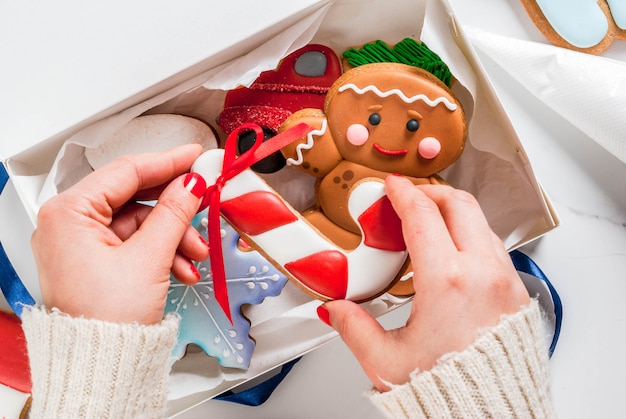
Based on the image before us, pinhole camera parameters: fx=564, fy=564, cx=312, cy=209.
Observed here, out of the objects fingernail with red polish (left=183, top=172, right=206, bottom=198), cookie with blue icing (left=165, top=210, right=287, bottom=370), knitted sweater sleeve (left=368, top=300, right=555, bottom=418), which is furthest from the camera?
cookie with blue icing (left=165, top=210, right=287, bottom=370)

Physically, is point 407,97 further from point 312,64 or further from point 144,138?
point 144,138

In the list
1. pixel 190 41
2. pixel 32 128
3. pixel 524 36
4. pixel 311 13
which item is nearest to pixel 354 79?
pixel 311 13

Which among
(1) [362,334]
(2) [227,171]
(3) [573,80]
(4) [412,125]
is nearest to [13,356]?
(2) [227,171]

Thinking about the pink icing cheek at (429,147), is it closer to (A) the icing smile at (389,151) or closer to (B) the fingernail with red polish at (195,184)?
(A) the icing smile at (389,151)

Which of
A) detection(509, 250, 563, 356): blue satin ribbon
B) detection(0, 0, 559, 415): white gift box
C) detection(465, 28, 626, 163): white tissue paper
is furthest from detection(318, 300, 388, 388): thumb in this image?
detection(465, 28, 626, 163): white tissue paper

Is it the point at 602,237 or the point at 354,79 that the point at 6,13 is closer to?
the point at 354,79

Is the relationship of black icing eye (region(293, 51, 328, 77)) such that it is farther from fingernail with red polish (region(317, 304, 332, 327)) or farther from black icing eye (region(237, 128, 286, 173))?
fingernail with red polish (region(317, 304, 332, 327))

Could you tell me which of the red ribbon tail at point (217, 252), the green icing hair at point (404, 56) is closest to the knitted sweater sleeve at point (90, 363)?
the red ribbon tail at point (217, 252)
